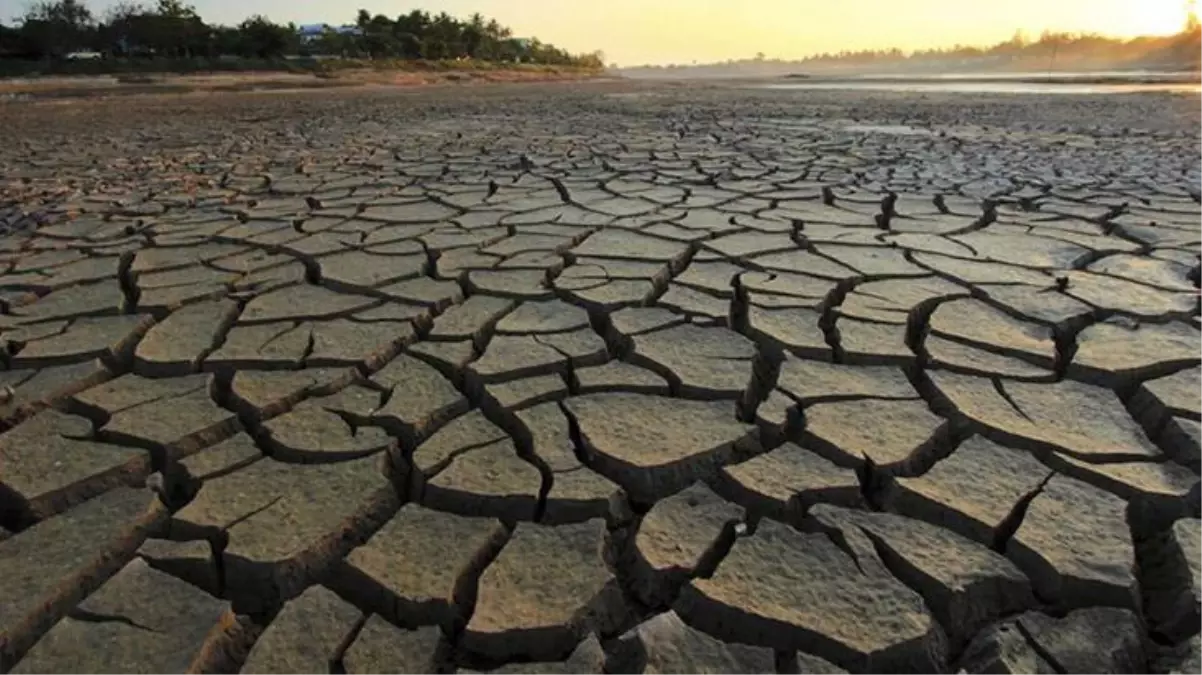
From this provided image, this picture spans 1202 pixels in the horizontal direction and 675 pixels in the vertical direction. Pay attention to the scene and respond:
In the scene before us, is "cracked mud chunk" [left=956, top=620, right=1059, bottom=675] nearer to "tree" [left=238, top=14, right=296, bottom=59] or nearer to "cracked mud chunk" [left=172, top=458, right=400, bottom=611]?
"cracked mud chunk" [left=172, top=458, right=400, bottom=611]

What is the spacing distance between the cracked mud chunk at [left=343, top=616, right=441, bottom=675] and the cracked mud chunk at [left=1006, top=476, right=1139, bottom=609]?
2.79ft

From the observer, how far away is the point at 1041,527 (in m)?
1.27

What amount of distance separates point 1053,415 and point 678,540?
884 millimetres

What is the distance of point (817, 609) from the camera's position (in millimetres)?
1115

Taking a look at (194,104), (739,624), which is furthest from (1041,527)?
(194,104)

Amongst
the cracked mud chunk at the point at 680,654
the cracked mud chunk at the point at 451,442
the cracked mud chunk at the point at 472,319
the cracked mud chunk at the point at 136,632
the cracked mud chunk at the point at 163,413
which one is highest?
the cracked mud chunk at the point at 472,319

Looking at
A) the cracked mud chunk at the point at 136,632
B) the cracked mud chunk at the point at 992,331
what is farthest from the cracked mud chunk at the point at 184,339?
the cracked mud chunk at the point at 992,331

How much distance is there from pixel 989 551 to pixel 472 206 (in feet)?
9.69

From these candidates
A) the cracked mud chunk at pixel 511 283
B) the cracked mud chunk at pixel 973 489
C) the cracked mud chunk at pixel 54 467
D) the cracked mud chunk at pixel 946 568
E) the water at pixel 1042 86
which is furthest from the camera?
the water at pixel 1042 86

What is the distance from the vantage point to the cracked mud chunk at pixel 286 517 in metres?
1.22

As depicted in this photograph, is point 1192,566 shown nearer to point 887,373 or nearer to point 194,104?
point 887,373

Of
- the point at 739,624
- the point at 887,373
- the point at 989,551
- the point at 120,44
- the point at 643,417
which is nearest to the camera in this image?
the point at 739,624

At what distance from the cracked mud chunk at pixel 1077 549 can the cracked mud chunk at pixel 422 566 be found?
794 mm

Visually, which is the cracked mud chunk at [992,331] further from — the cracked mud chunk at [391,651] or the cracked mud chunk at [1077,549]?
the cracked mud chunk at [391,651]
